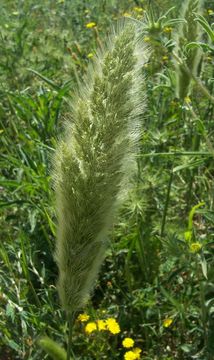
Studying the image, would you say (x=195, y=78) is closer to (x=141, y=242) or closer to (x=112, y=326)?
(x=141, y=242)

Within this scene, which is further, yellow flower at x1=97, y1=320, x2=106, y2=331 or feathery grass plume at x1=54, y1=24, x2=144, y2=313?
yellow flower at x1=97, y1=320, x2=106, y2=331

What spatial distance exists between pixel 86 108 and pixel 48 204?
4.00 ft

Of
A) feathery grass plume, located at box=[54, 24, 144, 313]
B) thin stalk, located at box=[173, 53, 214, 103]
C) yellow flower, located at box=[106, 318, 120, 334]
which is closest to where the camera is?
feathery grass plume, located at box=[54, 24, 144, 313]

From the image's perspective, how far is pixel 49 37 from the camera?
181 inches

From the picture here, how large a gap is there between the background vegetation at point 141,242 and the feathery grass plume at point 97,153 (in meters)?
0.44

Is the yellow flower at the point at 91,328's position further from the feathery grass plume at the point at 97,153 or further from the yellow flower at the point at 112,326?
the feathery grass plume at the point at 97,153

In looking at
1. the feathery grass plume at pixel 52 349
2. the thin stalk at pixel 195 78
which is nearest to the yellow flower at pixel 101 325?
the feathery grass plume at pixel 52 349

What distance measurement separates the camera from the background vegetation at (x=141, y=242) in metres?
2.07

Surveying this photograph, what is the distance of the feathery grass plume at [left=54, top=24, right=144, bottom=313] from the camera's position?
142 cm

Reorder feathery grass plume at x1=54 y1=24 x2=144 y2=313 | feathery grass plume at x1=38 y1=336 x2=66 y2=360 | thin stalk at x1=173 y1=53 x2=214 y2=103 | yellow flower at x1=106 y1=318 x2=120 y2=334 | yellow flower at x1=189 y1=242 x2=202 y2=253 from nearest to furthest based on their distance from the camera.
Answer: feathery grass plume at x1=54 y1=24 x2=144 y2=313, feathery grass plume at x1=38 y1=336 x2=66 y2=360, yellow flower at x1=189 y1=242 x2=202 y2=253, thin stalk at x1=173 y1=53 x2=214 y2=103, yellow flower at x1=106 y1=318 x2=120 y2=334

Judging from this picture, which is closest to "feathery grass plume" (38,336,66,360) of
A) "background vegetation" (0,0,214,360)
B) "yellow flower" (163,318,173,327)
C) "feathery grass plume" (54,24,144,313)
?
"feathery grass plume" (54,24,144,313)

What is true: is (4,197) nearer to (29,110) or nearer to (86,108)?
(29,110)

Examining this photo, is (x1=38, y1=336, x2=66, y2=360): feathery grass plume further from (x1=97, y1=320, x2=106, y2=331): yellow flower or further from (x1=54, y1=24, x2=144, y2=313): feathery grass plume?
(x1=97, y1=320, x2=106, y2=331): yellow flower

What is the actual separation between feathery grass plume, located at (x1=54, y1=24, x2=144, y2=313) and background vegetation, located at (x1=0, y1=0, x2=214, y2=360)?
1.43ft
